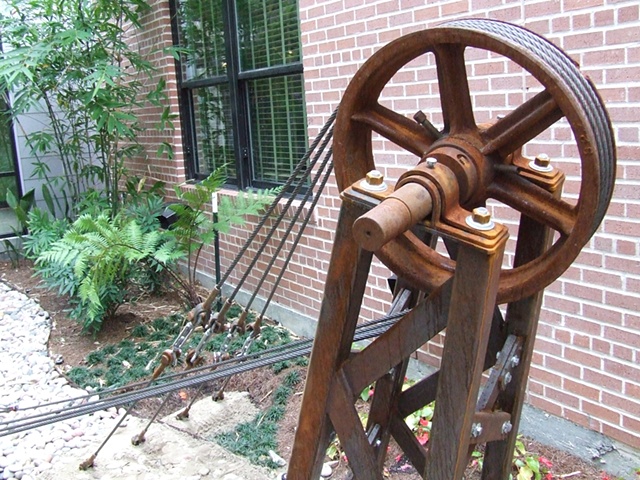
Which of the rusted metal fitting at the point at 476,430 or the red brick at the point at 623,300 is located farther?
the red brick at the point at 623,300

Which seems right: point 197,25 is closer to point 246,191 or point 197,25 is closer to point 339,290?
point 246,191

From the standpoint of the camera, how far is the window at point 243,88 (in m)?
4.86

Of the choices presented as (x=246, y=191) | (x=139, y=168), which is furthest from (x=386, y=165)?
(x=139, y=168)

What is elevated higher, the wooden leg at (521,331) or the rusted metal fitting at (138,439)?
the wooden leg at (521,331)

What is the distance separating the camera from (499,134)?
1596 millimetres

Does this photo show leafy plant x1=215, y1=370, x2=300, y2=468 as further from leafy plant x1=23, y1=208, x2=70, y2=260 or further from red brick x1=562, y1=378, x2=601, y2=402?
leafy plant x1=23, y1=208, x2=70, y2=260

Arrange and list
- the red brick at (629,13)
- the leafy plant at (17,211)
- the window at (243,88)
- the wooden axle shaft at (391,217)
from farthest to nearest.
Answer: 1. the leafy plant at (17,211)
2. the window at (243,88)
3. the red brick at (629,13)
4. the wooden axle shaft at (391,217)

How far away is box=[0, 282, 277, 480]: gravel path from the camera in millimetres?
3344

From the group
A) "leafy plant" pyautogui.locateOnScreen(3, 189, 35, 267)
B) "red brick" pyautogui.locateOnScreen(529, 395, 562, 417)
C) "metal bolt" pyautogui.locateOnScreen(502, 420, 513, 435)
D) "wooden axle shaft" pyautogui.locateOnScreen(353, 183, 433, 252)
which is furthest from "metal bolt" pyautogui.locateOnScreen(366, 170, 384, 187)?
"leafy plant" pyautogui.locateOnScreen(3, 189, 35, 267)

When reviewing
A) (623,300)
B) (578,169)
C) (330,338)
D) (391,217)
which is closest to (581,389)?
(623,300)

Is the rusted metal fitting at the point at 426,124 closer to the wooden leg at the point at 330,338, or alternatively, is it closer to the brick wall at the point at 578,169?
the wooden leg at the point at 330,338

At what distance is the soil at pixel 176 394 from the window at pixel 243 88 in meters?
1.50

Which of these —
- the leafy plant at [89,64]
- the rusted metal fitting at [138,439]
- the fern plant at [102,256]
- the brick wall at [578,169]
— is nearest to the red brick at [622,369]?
the brick wall at [578,169]

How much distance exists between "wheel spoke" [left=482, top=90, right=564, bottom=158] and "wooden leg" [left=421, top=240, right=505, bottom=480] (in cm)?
31
